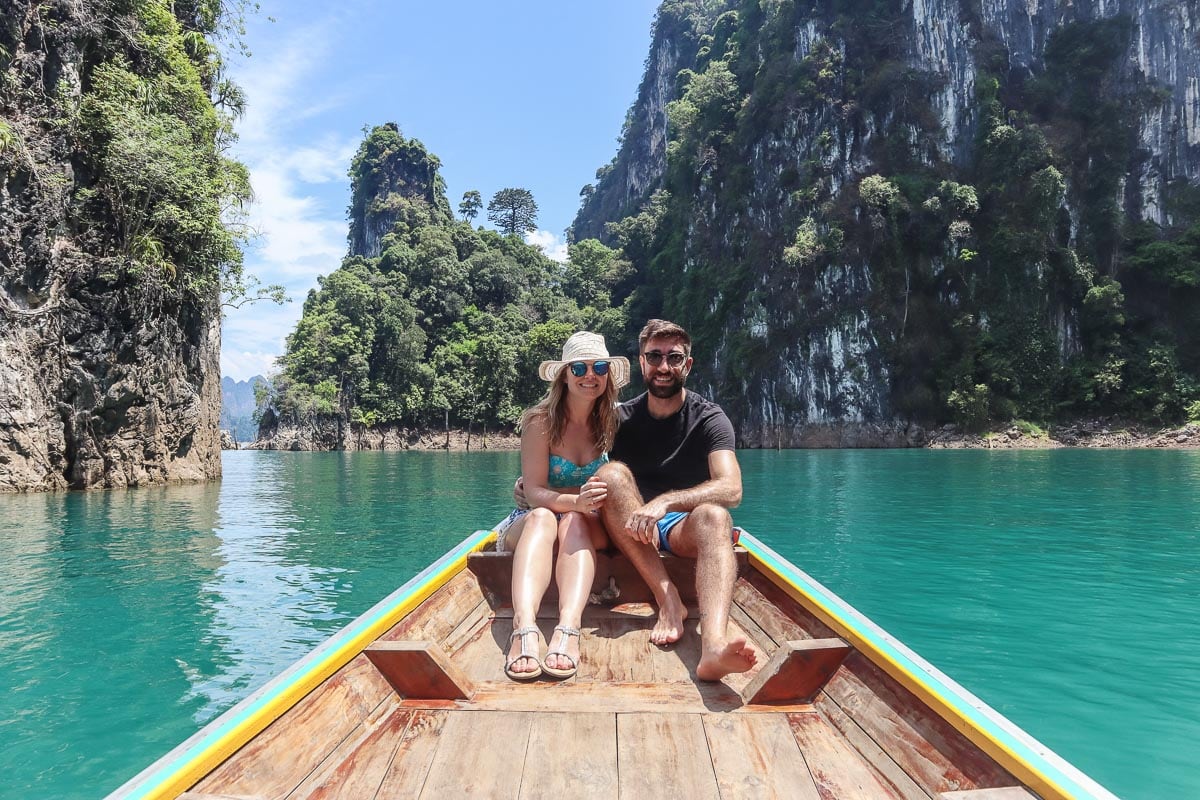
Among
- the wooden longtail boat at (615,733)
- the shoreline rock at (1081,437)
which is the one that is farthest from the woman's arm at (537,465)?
Result: the shoreline rock at (1081,437)

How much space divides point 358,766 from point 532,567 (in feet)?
3.53

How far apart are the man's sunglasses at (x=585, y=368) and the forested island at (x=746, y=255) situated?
46.3 ft

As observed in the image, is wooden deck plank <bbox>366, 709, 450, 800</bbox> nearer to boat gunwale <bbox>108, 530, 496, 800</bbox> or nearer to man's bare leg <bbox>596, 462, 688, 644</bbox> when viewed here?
boat gunwale <bbox>108, 530, 496, 800</bbox>

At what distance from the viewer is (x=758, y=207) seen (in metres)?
44.4

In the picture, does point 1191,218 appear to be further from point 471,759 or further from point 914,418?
point 471,759

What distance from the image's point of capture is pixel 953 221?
36156 millimetres

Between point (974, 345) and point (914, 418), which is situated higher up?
point (974, 345)

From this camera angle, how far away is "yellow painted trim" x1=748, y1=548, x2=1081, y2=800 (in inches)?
61.6

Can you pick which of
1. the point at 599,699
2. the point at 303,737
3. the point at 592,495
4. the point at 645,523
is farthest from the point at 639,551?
the point at 303,737

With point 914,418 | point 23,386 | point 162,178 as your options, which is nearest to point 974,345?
point 914,418

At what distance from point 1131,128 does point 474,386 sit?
4032cm

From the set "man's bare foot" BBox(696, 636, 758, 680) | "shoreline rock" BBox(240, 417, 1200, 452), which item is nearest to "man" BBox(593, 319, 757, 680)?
"man's bare foot" BBox(696, 636, 758, 680)

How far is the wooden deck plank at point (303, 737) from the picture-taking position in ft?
5.65

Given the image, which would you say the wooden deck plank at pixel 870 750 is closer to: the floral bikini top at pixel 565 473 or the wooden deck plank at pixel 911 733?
the wooden deck plank at pixel 911 733
